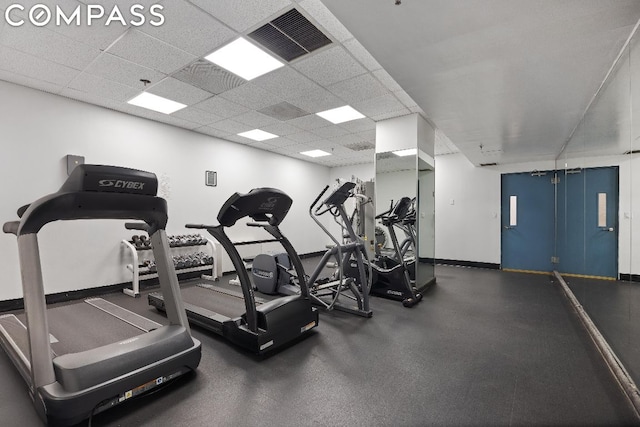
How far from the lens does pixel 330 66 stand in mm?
3309

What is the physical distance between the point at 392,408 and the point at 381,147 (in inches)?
162

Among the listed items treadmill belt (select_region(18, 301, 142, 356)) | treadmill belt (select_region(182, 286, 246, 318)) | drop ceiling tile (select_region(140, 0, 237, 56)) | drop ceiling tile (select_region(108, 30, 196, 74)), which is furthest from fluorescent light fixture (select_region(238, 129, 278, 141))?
treadmill belt (select_region(18, 301, 142, 356))

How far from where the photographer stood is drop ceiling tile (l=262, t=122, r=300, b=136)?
5.40 m

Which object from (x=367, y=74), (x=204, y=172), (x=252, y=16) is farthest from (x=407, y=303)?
→ (x=204, y=172)

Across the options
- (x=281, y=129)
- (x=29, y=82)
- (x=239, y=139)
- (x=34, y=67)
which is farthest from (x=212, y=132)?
(x=34, y=67)

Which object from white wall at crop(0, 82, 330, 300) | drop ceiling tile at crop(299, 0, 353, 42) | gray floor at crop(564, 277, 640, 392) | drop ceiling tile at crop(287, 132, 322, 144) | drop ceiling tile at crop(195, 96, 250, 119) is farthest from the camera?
drop ceiling tile at crop(287, 132, 322, 144)

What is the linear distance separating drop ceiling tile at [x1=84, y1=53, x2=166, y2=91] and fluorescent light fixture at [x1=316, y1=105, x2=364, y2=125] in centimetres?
239

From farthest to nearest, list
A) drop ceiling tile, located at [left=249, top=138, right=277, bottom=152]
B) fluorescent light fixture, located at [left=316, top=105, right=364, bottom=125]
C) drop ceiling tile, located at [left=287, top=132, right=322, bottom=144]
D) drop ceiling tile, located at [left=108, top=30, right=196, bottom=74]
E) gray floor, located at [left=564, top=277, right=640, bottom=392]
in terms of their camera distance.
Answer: drop ceiling tile, located at [left=249, top=138, right=277, bottom=152] → drop ceiling tile, located at [left=287, top=132, right=322, bottom=144] → fluorescent light fixture, located at [left=316, top=105, right=364, bottom=125] → drop ceiling tile, located at [left=108, top=30, right=196, bottom=74] → gray floor, located at [left=564, top=277, right=640, bottom=392]

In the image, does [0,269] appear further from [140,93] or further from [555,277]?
[555,277]

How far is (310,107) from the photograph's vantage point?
451cm

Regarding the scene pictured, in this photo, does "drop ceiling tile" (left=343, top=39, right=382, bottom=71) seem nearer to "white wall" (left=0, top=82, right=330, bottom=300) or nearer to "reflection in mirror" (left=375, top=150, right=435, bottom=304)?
"reflection in mirror" (left=375, top=150, right=435, bottom=304)

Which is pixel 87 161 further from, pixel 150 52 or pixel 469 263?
pixel 469 263

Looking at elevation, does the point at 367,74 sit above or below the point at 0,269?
above

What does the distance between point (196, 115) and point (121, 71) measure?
150 cm
